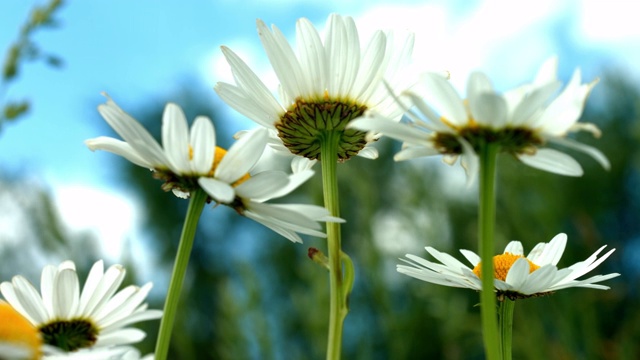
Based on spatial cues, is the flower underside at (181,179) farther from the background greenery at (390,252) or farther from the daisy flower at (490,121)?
the background greenery at (390,252)

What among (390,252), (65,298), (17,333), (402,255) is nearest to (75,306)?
(65,298)

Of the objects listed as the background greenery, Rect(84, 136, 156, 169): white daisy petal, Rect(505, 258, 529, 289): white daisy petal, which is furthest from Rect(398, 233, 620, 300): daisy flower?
the background greenery

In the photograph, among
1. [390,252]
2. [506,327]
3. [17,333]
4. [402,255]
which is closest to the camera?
[17,333]

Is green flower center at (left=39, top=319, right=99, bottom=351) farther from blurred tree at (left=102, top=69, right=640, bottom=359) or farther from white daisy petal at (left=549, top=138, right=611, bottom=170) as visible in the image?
blurred tree at (left=102, top=69, right=640, bottom=359)

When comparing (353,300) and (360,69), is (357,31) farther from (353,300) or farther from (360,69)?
(353,300)

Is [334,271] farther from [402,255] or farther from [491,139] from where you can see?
[402,255]

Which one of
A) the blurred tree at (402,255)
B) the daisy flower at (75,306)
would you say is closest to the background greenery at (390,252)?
the blurred tree at (402,255)
